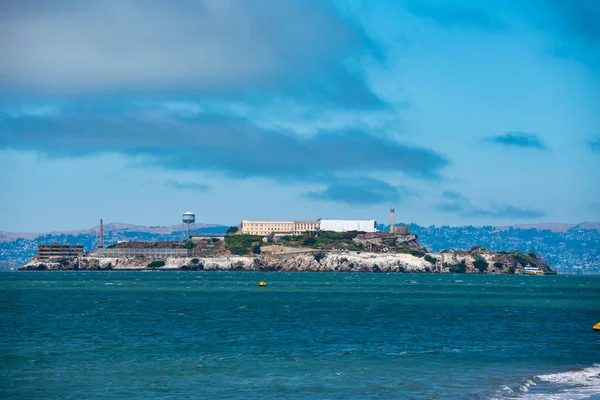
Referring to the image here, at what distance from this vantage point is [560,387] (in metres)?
39.4

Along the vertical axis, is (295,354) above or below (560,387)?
above

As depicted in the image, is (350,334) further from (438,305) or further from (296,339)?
(438,305)

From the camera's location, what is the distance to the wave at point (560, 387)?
36906mm

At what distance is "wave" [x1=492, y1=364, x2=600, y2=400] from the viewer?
3691cm

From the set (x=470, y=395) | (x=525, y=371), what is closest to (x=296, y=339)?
(x=525, y=371)

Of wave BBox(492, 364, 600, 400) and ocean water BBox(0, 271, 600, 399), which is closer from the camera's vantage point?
wave BBox(492, 364, 600, 400)

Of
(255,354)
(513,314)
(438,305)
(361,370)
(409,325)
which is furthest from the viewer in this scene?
(438,305)

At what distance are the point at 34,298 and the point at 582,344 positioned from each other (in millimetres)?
75740

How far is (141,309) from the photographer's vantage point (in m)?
86.2

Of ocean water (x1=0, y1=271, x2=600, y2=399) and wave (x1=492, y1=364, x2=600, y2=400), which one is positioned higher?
ocean water (x1=0, y1=271, x2=600, y2=399)

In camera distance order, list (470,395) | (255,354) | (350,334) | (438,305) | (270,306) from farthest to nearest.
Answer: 1. (438,305)
2. (270,306)
3. (350,334)
4. (255,354)
5. (470,395)

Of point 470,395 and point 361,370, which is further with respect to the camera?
point 361,370

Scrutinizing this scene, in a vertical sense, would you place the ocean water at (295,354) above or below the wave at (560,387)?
above

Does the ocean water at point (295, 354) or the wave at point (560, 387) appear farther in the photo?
the ocean water at point (295, 354)
